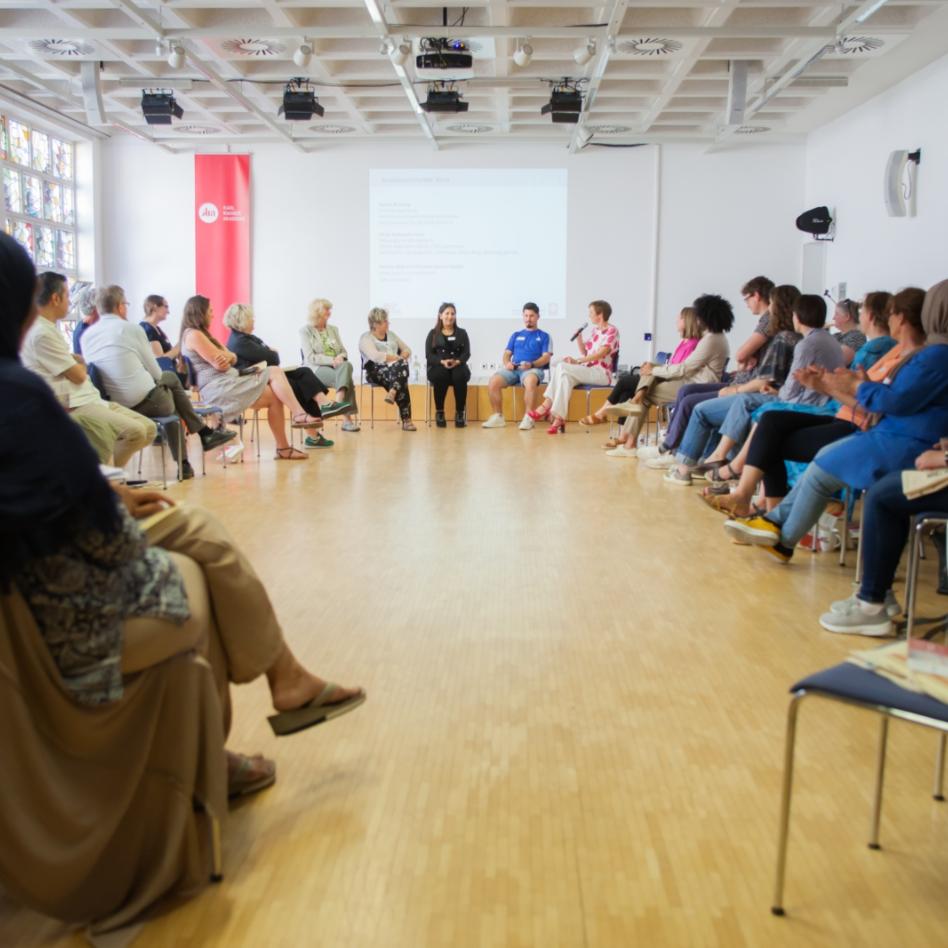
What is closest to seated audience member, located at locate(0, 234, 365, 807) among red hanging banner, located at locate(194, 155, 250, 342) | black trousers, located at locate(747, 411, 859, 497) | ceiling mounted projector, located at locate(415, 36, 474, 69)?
black trousers, located at locate(747, 411, 859, 497)

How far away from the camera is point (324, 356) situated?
918cm

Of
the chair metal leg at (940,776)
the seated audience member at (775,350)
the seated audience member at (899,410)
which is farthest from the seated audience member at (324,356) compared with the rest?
the chair metal leg at (940,776)

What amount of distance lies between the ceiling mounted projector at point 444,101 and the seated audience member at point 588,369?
2.39 metres

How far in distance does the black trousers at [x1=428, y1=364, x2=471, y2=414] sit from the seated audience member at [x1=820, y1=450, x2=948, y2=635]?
7.70 m

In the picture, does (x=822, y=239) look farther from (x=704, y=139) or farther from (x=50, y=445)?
(x=50, y=445)

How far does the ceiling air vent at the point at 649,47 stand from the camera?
27.0 feet

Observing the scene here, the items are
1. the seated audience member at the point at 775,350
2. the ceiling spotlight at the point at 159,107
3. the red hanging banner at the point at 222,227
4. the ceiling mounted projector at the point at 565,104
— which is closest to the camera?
the seated audience member at the point at 775,350

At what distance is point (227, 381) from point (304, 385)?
1.03m

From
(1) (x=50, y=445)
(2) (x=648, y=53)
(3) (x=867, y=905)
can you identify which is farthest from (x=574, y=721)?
(2) (x=648, y=53)

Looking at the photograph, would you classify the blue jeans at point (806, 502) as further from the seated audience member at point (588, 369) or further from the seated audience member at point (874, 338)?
the seated audience member at point (588, 369)

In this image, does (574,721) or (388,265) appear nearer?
(574,721)

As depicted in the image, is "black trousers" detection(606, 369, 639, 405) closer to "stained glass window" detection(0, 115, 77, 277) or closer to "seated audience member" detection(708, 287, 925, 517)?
"seated audience member" detection(708, 287, 925, 517)

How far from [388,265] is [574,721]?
1057cm

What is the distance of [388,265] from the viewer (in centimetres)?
1235
